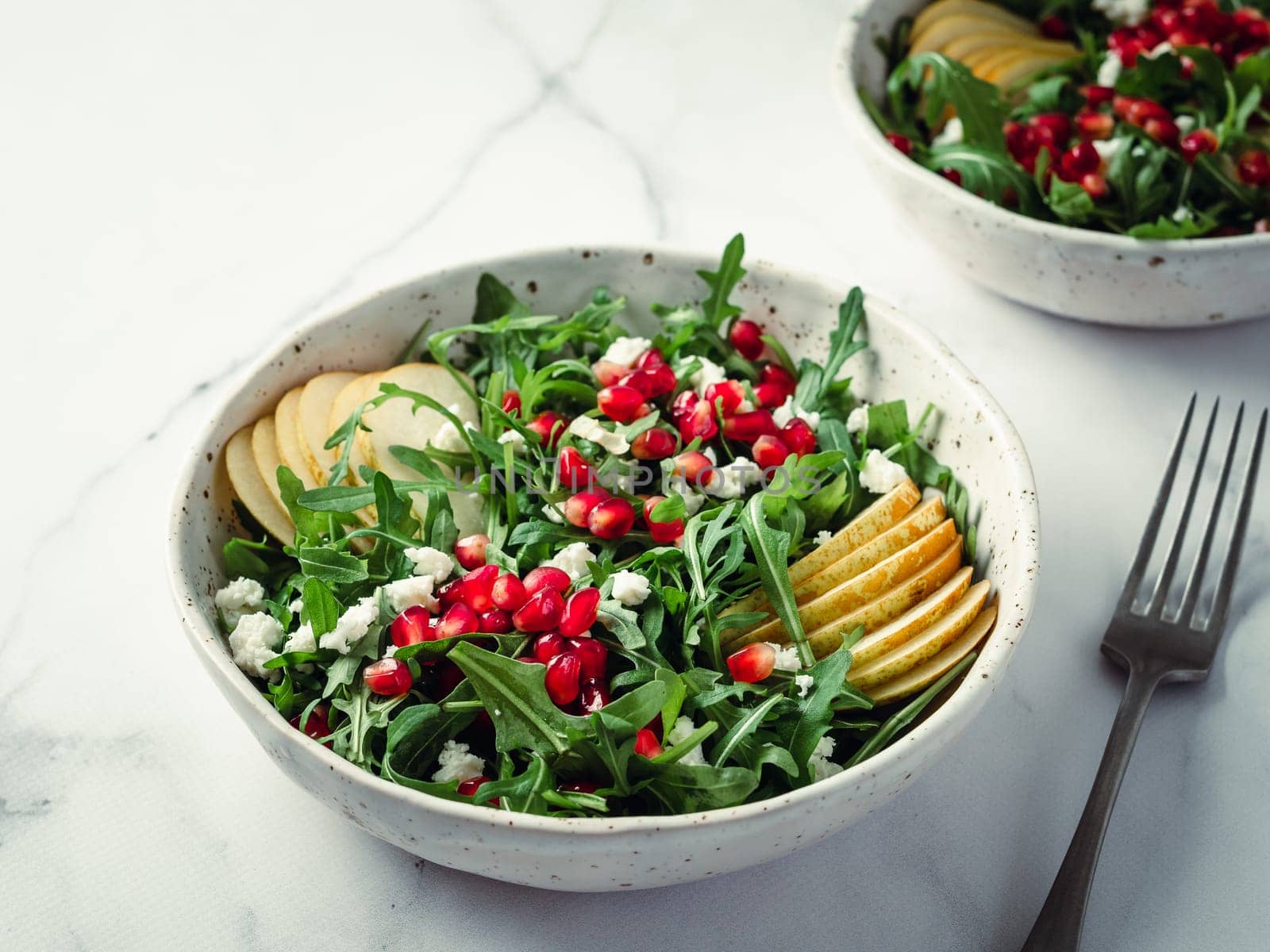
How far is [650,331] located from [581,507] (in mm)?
514

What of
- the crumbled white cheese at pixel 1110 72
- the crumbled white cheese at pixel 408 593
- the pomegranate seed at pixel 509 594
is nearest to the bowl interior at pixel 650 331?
the crumbled white cheese at pixel 408 593

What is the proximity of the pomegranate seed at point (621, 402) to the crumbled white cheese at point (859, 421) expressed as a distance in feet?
1.12

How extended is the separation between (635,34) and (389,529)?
6.66 feet

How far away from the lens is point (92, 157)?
300 centimetres

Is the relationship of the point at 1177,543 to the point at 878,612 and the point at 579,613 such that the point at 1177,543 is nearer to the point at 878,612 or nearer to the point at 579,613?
the point at 878,612

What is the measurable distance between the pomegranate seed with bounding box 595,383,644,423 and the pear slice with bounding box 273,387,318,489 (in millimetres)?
462

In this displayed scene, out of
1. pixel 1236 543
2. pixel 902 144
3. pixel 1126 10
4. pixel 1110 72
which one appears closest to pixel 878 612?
pixel 1236 543

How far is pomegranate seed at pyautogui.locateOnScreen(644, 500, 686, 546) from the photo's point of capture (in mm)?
1746

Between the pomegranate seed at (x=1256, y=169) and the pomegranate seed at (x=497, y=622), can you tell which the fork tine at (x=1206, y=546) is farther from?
the pomegranate seed at (x=497, y=622)

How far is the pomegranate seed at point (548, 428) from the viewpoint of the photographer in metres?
1.90

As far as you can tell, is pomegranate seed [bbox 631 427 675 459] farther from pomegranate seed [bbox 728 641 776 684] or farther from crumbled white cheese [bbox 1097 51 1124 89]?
crumbled white cheese [bbox 1097 51 1124 89]

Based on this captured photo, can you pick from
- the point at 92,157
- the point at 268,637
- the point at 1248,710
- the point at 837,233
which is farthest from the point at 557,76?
the point at 1248,710

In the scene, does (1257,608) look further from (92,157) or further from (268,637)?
(92,157)

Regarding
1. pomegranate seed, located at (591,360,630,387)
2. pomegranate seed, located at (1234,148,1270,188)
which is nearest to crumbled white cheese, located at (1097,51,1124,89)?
pomegranate seed, located at (1234,148,1270,188)
